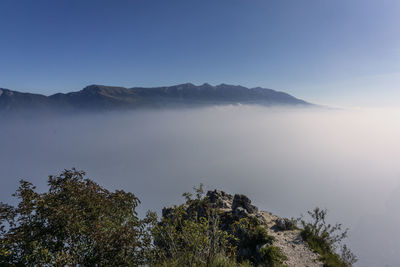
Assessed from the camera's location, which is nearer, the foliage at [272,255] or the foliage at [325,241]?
the foliage at [272,255]

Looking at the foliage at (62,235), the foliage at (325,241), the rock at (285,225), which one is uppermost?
the foliage at (62,235)

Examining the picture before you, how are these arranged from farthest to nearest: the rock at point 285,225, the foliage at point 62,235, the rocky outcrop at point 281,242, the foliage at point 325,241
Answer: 1. the rock at point 285,225
2. the foliage at point 325,241
3. the rocky outcrop at point 281,242
4. the foliage at point 62,235

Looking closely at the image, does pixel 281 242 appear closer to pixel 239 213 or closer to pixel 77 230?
pixel 239 213

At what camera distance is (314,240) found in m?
19.1

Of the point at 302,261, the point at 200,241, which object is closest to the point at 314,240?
the point at 302,261

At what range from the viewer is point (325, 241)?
738 inches

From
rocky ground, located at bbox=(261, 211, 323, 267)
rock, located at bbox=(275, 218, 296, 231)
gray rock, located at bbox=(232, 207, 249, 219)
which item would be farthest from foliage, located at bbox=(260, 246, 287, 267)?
gray rock, located at bbox=(232, 207, 249, 219)

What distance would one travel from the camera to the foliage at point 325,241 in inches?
646

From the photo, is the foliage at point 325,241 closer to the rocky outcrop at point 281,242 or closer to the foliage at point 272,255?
the rocky outcrop at point 281,242

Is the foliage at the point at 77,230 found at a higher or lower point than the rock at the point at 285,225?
higher

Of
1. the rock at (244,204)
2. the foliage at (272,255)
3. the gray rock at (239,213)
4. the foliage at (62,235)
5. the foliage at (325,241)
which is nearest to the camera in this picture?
the foliage at (62,235)

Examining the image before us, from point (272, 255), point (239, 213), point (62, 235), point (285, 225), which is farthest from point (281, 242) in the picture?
point (62, 235)

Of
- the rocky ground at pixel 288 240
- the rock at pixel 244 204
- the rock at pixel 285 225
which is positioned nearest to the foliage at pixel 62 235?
the rocky ground at pixel 288 240

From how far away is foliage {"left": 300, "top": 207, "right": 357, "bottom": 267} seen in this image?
16.4 meters
